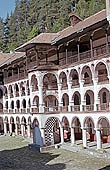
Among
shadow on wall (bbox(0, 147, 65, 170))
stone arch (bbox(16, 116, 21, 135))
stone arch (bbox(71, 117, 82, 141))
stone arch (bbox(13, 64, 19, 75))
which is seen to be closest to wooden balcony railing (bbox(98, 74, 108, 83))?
stone arch (bbox(71, 117, 82, 141))

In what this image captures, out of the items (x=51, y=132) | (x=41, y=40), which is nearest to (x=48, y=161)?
(x=51, y=132)

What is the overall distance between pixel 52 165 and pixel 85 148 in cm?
497

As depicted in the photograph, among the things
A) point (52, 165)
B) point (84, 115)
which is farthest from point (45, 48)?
point (52, 165)

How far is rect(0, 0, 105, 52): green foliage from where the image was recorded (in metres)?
68.4

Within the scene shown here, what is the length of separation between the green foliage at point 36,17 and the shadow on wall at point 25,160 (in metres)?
37.6

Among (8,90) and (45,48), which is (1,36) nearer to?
(8,90)

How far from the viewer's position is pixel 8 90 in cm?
4659

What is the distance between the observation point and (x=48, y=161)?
2577 cm

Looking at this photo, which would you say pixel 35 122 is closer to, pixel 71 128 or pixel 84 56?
A: pixel 71 128

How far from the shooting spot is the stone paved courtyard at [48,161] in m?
23.1

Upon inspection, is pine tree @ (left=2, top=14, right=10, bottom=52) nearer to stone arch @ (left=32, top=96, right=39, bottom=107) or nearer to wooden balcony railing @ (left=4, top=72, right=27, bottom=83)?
wooden balcony railing @ (left=4, top=72, right=27, bottom=83)

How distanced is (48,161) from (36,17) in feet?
212

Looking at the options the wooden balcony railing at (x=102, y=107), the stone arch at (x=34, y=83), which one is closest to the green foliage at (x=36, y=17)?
the stone arch at (x=34, y=83)

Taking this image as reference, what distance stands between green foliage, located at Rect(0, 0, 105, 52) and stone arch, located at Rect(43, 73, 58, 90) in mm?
28890
